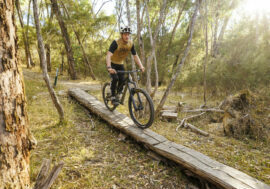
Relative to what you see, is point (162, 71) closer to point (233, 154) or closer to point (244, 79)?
point (244, 79)

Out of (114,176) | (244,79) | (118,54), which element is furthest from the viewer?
(244,79)

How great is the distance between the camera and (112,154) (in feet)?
11.5

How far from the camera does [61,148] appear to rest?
344cm

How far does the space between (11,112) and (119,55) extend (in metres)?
3.30

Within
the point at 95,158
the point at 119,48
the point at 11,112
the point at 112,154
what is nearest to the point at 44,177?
the point at 11,112

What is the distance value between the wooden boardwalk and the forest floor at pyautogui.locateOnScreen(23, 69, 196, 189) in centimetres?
26

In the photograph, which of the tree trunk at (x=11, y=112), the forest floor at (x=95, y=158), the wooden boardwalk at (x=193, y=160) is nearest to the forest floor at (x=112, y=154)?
the forest floor at (x=95, y=158)

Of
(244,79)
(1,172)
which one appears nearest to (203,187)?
(1,172)

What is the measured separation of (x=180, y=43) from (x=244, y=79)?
5.82m

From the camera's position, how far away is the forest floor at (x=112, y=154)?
108 inches

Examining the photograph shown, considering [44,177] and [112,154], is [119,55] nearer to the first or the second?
[112,154]

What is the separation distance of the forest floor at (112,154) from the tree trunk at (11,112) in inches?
32.6

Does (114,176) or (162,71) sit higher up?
(162,71)

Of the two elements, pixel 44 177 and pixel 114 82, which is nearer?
pixel 44 177
